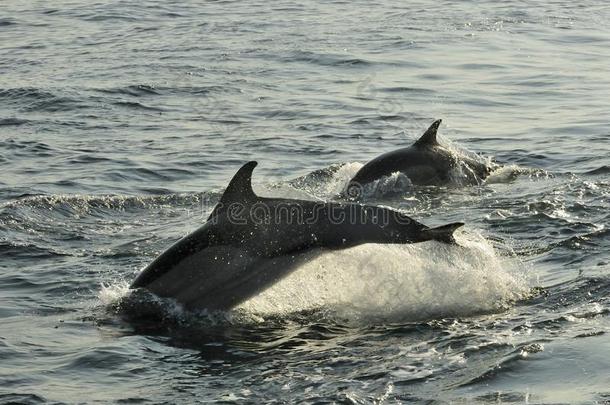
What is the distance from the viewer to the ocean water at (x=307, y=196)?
372 inches

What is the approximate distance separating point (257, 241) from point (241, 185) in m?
0.63

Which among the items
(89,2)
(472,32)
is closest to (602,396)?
(472,32)

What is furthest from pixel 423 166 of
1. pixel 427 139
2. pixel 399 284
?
pixel 399 284

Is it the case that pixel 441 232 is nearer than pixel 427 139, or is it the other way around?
pixel 441 232

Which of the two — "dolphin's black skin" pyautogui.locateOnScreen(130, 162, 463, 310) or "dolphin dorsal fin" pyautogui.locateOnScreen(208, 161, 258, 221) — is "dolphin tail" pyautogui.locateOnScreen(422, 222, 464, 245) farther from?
"dolphin dorsal fin" pyautogui.locateOnScreen(208, 161, 258, 221)

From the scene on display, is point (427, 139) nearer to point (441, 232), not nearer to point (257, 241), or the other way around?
point (441, 232)

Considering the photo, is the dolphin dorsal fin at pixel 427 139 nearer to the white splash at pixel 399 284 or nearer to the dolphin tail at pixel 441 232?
the white splash at pixel 399 284

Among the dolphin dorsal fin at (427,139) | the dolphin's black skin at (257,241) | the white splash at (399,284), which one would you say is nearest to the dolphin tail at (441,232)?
the dolphin's black skin at (257,241)

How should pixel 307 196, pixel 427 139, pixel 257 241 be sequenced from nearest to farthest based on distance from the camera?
pixel 257 241
pixel 307 196
pixel 427 139

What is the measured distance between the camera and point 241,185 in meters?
10.6

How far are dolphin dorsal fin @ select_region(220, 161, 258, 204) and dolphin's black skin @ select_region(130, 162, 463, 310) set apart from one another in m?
0.05

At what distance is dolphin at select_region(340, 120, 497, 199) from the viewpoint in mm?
16859

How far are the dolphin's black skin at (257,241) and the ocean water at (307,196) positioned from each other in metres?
0.21

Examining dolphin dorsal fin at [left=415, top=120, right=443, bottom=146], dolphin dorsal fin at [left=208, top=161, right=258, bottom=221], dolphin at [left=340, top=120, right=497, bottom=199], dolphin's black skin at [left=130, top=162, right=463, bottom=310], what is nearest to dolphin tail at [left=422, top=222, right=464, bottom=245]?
dolphin's black skin at [left=130, top=162, right=463, bottom=310]
